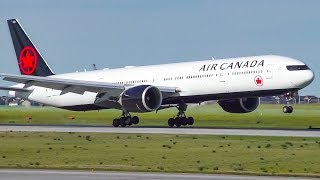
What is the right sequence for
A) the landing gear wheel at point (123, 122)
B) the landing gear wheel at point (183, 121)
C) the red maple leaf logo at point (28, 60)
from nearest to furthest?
the landing gear wheel at point (123, 122)
the landing gear wheel at point (183, 121)
the red maple leaf logo at point (28, 60)

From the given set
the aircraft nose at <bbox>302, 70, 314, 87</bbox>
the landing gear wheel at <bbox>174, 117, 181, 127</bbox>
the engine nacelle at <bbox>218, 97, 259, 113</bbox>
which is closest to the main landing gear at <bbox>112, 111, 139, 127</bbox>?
the landing gear wheel at <bbox>174, 117, 181, 127</bbox>

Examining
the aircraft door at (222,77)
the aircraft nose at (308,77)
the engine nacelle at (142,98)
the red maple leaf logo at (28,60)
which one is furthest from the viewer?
the red maple leaf logo at (28,60)

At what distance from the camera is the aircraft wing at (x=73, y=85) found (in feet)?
207

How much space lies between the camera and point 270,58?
59469mm

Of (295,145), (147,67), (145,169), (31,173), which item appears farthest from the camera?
(147,67)

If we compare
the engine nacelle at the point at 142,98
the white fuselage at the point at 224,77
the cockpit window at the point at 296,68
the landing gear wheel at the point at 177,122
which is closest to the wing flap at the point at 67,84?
the white fuselage at the point at 224,77

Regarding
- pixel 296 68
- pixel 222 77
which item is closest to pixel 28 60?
pixel 222 77

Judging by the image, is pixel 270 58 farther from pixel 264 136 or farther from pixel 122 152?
pixel 122 152

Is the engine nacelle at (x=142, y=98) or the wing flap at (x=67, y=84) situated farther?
the wing flap at (x=67, y=84)

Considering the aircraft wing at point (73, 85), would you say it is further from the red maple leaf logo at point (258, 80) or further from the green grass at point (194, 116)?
the green grass at point (194, 116)

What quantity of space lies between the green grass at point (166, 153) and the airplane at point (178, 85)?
Answer: 11.0 meters

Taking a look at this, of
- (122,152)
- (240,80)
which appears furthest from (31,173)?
(240,80)

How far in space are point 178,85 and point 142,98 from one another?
3.90 meters

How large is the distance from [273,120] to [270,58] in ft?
64.0
